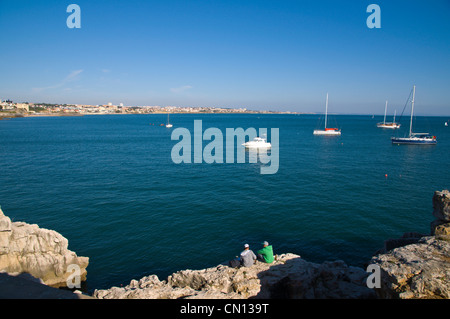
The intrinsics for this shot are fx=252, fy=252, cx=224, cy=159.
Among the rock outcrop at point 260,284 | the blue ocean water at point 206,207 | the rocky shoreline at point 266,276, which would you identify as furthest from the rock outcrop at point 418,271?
the blue ocean water at point 206,207

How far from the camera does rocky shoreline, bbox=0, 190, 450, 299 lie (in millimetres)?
9086

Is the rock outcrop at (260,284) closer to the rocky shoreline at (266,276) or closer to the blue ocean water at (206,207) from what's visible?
the rocky shoreline at (266,276)

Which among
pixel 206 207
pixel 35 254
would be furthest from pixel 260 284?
pixel 206 207

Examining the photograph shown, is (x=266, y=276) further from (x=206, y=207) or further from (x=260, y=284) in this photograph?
(x=206, y=207)

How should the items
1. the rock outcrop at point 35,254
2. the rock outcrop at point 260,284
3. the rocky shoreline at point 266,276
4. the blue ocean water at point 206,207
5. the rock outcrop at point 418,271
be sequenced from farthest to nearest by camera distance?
the blue ocean water at point 206,207 < the rock outcrop at point 35,254 < the rock outcrop at point 260,284 < the rocky shoreline at point 266,276 < the rock outcrop at point 418,271

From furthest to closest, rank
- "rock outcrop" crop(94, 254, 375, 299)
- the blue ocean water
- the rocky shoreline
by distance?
the blue ocean water, "rock outcrop" crop(94, 254, 375, 299), the rocky shoreline

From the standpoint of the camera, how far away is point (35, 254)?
47.0 feet

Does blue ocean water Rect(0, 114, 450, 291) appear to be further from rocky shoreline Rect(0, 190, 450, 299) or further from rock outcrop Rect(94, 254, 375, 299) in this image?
rock outcrop Rect(94, 254, 375, 299)

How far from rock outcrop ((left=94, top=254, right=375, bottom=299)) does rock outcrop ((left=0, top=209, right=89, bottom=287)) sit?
5.13 metres

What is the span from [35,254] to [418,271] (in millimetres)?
18740

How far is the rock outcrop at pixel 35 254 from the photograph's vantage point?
1363 cm

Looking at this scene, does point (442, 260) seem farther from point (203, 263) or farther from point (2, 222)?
point (2, 222)

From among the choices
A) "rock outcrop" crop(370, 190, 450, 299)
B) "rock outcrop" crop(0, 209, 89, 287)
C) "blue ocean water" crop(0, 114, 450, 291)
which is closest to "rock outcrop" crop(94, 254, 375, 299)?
"rock outcrop" crop(370, 190, 450, 299)
